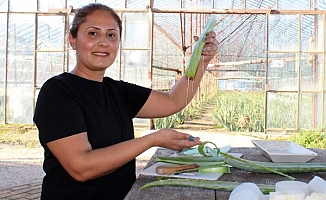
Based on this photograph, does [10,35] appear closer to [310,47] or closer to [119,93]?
[310,47]

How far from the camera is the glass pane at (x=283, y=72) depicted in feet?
27.9

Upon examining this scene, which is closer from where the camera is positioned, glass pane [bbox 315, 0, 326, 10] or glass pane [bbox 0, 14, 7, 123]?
glass pane [bbox 315, 0, 326, 10]

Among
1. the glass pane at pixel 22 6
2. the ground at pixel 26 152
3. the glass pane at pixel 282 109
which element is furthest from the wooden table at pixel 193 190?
the glass pane at pixel 22 6

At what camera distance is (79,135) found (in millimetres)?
1764

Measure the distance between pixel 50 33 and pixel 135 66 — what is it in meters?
1.78

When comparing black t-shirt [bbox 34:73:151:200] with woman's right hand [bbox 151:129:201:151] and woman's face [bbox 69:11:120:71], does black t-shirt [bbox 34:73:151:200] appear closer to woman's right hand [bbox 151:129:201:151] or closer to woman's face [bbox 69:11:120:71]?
woman's face [bbox 69:11:120:71]

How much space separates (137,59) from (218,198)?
7.37 m

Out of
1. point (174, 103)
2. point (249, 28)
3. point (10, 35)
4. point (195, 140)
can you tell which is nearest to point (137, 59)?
point (10, 35)

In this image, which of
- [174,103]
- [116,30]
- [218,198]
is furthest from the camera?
[174,103]

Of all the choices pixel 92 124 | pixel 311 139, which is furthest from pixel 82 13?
pixel 311 139

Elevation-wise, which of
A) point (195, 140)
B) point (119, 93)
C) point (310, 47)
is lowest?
point (195, 140)

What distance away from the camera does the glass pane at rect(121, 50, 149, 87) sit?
28.6 feet

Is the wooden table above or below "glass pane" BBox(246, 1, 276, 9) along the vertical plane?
below

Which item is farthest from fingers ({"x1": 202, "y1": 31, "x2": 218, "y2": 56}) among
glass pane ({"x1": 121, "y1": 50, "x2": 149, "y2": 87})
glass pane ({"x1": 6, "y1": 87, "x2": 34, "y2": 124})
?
glass pane ({"x1": 6, "y1": 87, "x2": 34, "y2": 124})
